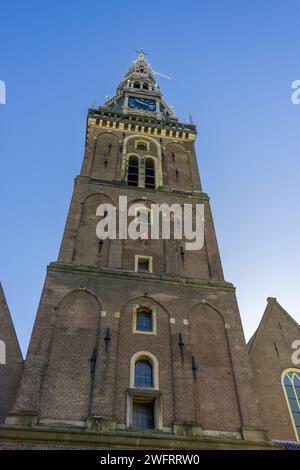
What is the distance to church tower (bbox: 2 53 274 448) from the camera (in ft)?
49.8

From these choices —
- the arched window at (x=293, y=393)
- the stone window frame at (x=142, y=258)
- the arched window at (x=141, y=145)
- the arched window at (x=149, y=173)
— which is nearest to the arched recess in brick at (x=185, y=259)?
the stone window frame at (x=142, y=258)

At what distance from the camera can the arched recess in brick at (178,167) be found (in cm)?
2892

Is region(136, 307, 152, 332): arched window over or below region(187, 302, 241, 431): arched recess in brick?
over

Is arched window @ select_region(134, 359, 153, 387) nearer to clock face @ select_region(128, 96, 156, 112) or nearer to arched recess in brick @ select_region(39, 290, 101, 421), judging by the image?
arched recess in brick @ select_region(39, 290, 101, 421)

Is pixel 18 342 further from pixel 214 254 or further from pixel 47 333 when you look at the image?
pixel 214 254

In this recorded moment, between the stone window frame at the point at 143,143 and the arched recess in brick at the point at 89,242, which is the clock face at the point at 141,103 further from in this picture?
the arched recess in brick at the point at 89,242

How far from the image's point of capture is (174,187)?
92.9 ft

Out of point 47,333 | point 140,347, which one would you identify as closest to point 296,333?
point 140,347

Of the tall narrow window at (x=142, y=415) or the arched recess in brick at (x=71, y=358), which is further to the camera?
the tall narrow window at (x=142, y=415)

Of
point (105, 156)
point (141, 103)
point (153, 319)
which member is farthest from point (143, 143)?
point (153, 319)

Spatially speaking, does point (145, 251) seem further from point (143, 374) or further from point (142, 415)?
point (142, 415)

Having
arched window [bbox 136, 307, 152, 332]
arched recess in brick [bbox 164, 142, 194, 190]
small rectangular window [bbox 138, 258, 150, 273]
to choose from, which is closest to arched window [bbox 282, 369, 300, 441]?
arched window [bbox 136, 307, 152, 332]

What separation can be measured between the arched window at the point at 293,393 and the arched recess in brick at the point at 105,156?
15.3 m

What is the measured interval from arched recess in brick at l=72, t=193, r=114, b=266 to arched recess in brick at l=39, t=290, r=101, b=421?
2521 mm
